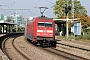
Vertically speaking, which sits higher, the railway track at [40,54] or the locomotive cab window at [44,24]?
the locomotive cab window at [44,24]

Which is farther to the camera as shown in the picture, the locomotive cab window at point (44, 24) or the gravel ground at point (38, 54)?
the locomotive cab window at point (44, 24)

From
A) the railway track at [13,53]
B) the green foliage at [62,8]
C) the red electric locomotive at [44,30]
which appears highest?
the green foliage at [62,8]

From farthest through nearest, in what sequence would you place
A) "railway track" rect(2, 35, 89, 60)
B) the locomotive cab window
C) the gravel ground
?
the locomotive cab window
"railway track" rect(2, 35, 89, 60)
the gravel ground

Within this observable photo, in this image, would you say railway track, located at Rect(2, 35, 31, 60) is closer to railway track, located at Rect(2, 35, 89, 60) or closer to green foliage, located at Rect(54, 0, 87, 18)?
railway track, located at Rect(2, 35, 89, 60)

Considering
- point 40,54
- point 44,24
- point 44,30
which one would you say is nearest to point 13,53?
point 40,54

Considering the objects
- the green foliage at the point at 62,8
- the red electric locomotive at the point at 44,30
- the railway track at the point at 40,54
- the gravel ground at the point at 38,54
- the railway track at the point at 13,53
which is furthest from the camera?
the green foliage at the point at 62,8

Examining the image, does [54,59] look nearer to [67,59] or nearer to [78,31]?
[67,59]

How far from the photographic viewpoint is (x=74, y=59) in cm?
1638

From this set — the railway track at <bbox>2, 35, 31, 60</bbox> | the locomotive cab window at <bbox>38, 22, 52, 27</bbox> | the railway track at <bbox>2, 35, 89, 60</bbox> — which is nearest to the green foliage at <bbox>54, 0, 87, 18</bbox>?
the locomotive cab window at <bbox>38, 22, 52, 27</bbox>

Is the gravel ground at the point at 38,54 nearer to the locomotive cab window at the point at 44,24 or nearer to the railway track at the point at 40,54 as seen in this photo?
the railway track at the point at 40,54

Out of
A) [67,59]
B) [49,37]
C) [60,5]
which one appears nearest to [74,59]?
[67,59]

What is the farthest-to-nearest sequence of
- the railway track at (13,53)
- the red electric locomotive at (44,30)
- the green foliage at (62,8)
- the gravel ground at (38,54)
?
the green foliage at (62,8) → the red electric locomotive at (44,30) → the railway track at (13,53) → the gravel ground at (38,54)

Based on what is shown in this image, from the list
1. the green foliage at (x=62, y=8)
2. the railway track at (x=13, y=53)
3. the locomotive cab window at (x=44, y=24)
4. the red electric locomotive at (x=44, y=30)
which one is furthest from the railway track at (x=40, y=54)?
the green foliage at (x=62, y=8)

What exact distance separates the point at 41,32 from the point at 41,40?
0.83 m
